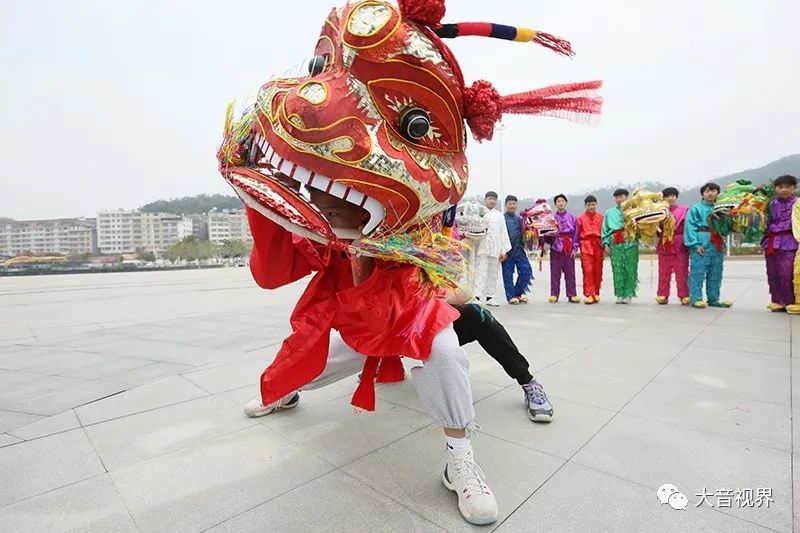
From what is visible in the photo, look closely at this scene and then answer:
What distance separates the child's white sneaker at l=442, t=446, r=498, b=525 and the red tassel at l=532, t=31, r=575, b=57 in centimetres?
155

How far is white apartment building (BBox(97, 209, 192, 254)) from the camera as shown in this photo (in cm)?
7688

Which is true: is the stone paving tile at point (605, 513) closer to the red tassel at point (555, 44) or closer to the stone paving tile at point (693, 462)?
the stone paving tile at point (693, 462)

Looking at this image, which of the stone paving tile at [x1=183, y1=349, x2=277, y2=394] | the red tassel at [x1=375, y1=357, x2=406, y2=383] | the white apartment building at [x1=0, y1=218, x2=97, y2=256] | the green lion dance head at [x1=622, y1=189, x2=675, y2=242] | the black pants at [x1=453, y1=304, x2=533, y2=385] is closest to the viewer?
the red tassel at [x1=375, y1=357, x2=406, y2=383]

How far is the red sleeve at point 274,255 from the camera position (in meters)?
1.66

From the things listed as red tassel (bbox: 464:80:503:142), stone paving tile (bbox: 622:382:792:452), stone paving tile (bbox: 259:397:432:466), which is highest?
red tassel (bbox: 464:80:503:142)

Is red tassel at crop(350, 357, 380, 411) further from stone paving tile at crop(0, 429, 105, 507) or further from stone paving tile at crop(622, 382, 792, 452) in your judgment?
stone paving tile at crop(622, 382, 792, 452)

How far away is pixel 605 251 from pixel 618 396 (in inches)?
174

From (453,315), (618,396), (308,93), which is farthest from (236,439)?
(618,396)

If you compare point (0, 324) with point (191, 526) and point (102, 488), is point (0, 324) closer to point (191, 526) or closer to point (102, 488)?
point (102, 488)

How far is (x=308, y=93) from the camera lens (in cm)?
134

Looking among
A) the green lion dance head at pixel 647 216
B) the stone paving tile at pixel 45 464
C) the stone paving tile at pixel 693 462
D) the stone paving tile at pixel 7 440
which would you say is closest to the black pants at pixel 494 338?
the stone paving tile at pixel 693 462

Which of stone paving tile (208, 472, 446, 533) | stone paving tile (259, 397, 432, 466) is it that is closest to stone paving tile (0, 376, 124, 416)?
stone paving tile (259, 397, 432, 466)

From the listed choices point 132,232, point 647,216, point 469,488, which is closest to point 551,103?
point 469,488

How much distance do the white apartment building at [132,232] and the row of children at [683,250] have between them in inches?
3221
